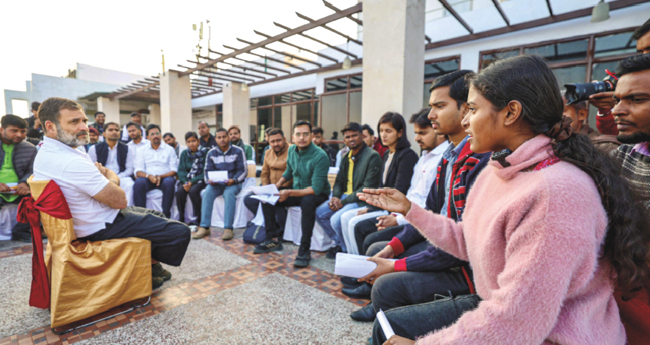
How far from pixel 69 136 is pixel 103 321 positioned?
55.5 inches

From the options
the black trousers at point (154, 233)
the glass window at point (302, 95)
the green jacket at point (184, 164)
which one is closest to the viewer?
the black trousers at point (154, 233)

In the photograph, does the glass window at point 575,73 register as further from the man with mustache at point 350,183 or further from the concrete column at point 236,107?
the concrete column at point 236,107

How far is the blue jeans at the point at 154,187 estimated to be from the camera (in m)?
5.05

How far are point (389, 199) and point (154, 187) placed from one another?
502 centimetres

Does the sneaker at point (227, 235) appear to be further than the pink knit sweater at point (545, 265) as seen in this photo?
Yes

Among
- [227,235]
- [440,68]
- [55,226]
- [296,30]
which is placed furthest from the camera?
[440,68]

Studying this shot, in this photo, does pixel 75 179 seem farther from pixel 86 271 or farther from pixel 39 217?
pixel 86 271

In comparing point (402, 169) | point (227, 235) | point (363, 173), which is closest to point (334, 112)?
point (227, 235)

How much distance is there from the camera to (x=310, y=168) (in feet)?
12.9

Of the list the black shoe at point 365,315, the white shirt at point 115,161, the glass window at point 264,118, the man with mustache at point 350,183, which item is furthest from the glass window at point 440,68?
the glass window at point 264,118

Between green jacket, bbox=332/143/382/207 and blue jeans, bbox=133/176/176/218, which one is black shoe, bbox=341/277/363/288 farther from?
blue jeans, bbox=133/176/176/218

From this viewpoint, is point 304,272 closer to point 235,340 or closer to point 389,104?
point 235,340

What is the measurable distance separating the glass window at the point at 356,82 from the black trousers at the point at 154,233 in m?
6.96

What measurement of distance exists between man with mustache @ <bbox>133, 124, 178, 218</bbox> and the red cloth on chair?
297cm
